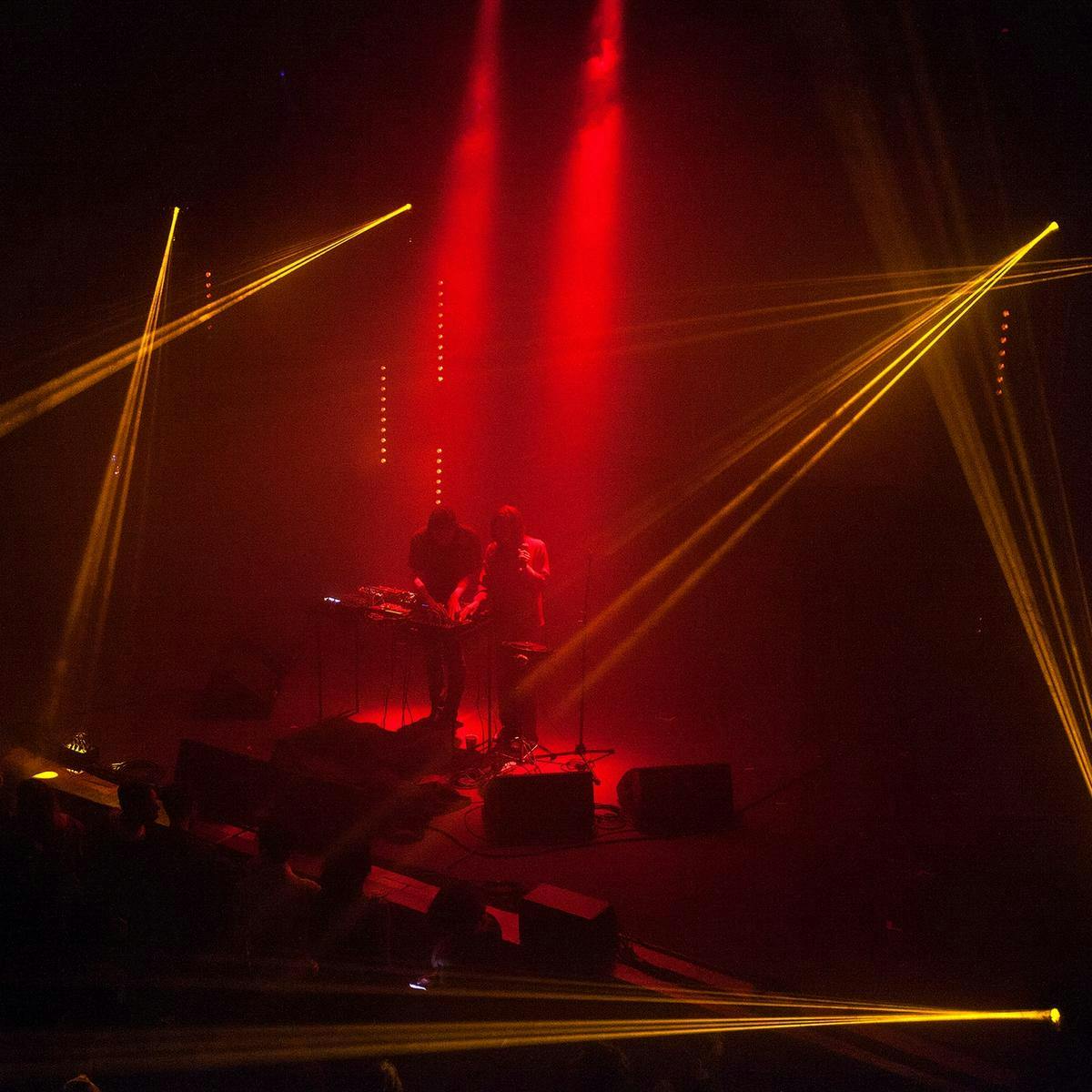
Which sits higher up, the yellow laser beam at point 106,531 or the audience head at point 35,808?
the yellow laser beam at point 106,531

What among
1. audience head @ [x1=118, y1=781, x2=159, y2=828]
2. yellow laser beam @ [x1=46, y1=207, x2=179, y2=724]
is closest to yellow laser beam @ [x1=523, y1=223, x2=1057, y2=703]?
audience head @ [x1=118, y1=781, x2=159, y2=828]

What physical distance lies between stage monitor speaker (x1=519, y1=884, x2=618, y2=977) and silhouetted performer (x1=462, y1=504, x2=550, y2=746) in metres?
2.72

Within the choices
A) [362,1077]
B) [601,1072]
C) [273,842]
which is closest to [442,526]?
[273,842]

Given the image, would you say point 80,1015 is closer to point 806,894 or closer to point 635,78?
point 806,894

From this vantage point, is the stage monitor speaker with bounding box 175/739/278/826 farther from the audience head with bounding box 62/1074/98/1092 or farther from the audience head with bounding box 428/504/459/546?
the audience head with bounding box 62/1074/98/1092

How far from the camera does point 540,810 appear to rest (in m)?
4.19

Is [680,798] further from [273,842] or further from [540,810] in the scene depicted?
[273,842]

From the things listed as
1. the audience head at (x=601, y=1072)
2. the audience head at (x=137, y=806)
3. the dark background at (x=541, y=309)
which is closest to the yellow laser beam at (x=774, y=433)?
the dark background at (x=541, y=309)

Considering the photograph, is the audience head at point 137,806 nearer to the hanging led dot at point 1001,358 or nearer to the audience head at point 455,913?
the audience head at point 455,913

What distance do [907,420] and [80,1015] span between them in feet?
20.6

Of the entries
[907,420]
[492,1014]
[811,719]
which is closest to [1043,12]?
[907,420]

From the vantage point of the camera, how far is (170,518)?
7.74m

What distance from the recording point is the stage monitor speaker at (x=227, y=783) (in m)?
4.03

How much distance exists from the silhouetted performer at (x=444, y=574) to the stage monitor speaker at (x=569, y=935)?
2.93 metres
